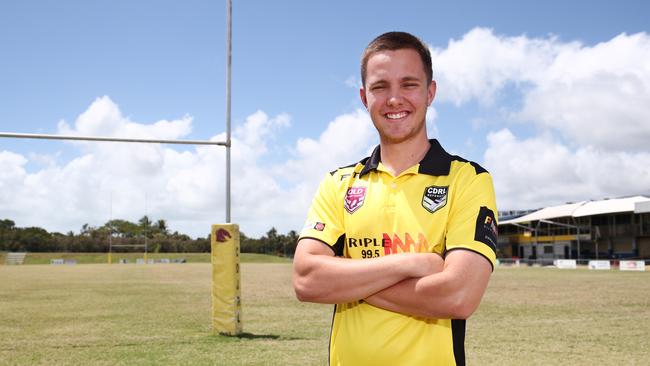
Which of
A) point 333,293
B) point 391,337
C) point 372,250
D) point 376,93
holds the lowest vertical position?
point 391,337

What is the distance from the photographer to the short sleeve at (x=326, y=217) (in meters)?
2.37

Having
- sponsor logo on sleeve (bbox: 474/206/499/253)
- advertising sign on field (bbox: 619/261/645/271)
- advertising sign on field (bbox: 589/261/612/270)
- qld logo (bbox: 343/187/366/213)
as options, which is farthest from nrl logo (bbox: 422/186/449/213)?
advertising sign on field (bbox: 589/261/612/270)

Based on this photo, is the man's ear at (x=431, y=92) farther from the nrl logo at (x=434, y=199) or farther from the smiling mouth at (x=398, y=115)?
the nrl logo at (x=434, y=199)

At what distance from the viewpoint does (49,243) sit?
82812 mm

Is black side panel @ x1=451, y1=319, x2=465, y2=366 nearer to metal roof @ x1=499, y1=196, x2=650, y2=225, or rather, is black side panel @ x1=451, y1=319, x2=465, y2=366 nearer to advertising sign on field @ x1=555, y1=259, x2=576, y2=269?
advertising sign on field @ x1=555, y1=259, x2=576, y2=269

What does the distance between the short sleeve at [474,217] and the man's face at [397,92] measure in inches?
12.2

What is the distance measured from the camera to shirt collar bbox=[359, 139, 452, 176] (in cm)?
224

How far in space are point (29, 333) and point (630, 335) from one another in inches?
439

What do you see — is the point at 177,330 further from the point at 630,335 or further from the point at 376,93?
the point at 376,93

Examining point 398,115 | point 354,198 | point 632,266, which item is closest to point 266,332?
point 354,198

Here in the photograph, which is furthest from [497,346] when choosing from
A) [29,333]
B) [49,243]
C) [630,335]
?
[49,243]

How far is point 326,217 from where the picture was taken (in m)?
2.41

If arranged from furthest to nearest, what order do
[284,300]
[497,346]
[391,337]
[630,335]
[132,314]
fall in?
[284,300] → [132,314] → [630,335] → [497,346] → [391,337]

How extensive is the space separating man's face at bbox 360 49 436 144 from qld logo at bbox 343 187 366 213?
26 cm
